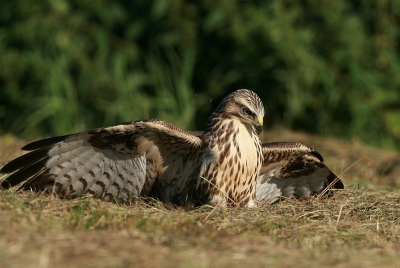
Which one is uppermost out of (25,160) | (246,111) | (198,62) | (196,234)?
(198,62)

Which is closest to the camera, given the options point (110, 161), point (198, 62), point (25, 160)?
point (25, 160)

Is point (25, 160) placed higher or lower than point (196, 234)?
higher

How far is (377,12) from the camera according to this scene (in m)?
12.0

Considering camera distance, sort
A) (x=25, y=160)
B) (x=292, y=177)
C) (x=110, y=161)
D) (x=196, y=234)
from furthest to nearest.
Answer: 1. (x=292, y=177)
2. (x=110, y=161)
3. (x=25, y=160)
4. (x=196, y=234)

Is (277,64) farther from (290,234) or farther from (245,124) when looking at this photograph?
(290,234)

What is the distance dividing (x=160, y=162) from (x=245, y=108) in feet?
2.64

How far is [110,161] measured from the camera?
646 cm

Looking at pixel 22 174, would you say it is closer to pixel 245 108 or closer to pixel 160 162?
pixel 160 162

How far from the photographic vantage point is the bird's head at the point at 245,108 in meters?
6.54

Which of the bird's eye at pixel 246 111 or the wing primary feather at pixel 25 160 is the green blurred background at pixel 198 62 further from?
the wing primary feather at pixel 25 160

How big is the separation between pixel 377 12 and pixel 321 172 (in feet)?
17.3

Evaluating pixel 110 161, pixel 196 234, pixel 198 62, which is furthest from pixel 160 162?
pixel 198 62

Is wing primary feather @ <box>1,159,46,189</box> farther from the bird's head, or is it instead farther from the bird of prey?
the bird's head

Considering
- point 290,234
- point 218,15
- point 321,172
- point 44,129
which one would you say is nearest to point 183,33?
point 218,15
